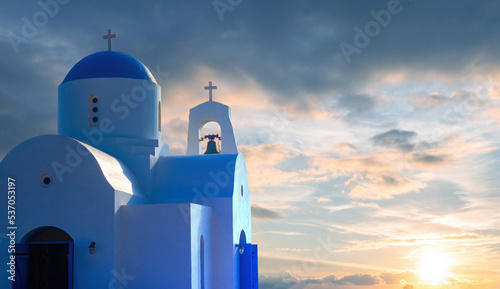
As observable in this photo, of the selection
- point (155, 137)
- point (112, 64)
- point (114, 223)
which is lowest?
point (114, 223)

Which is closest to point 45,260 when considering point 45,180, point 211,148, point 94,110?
point 45,180

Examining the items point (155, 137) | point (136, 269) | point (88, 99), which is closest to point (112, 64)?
point (88, 99)

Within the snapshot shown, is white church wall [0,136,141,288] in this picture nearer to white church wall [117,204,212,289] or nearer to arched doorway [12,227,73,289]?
arched doorway [12,227,73,289]

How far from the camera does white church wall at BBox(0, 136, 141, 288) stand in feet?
50.4

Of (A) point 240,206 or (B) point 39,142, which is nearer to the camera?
(B) point 39,142

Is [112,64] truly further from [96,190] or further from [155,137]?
[96,190]

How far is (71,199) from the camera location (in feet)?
51.4

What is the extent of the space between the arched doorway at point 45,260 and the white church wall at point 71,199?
241mm

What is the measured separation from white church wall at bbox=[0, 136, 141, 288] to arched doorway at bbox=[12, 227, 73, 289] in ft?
0.79

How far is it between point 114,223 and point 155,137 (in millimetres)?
4677

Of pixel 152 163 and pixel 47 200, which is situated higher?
pixel 152 163

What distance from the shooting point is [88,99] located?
18625 mm

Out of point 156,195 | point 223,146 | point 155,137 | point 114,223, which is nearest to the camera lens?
point 114,223

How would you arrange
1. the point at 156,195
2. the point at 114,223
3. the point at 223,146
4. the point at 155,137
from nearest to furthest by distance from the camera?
the point at 114,223, the point at 156,195, the point at 155,137, the point at 223,146
